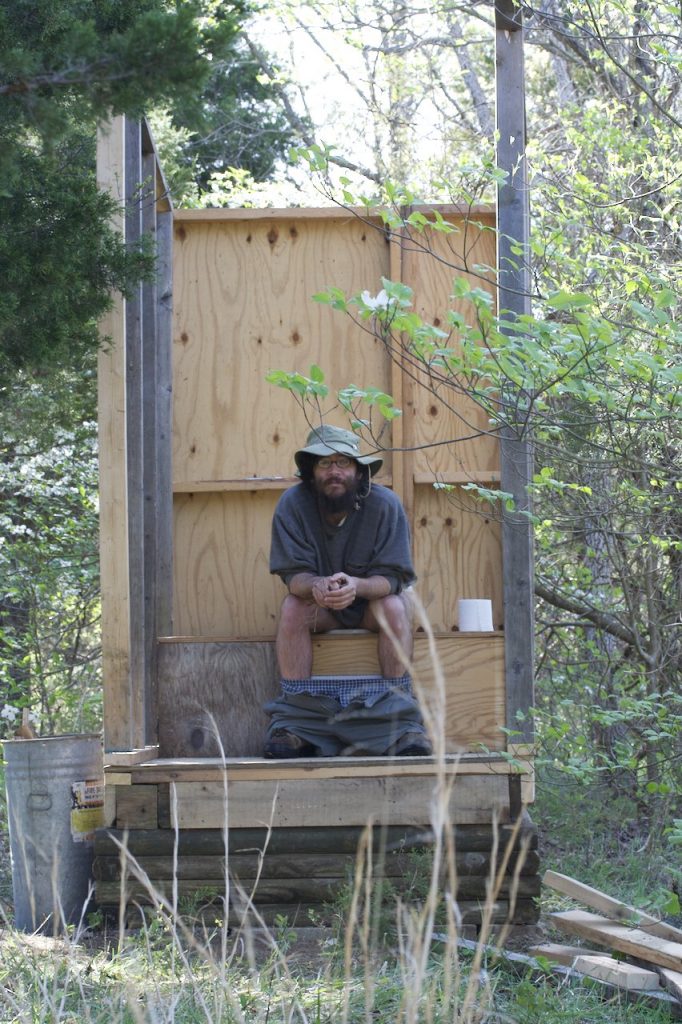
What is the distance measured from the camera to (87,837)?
17.0ft

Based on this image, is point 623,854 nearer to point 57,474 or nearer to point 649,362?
point 649,362

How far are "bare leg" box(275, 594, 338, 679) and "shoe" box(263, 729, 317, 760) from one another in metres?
0.26

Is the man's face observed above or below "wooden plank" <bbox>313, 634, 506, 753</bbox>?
above

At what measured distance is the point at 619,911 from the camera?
429cm

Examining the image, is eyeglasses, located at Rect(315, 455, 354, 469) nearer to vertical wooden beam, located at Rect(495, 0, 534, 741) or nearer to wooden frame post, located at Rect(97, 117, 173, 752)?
vertical wooden beam, located at Rect(495, 0, 534, 741)

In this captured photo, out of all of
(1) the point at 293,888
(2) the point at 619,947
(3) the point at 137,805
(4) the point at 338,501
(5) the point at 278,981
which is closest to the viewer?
(5) the point at 278,981

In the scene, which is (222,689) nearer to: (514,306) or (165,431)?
(165,431)

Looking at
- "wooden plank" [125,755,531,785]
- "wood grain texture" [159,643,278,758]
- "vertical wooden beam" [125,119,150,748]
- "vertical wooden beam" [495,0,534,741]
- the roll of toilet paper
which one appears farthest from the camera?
"wood grain texture" [159,643,278,758]

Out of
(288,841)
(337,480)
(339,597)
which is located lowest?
(288,841)

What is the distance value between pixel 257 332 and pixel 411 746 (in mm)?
2410

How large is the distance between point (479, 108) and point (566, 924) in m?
9.27

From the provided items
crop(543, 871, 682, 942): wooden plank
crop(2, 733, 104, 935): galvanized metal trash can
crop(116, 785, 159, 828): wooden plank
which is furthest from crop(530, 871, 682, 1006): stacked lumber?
crop(2, 733, 104, 935): galvanized metal trash can

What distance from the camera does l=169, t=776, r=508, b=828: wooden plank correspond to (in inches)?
199

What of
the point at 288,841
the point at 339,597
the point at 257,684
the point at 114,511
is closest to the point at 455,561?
the point at 339,597
